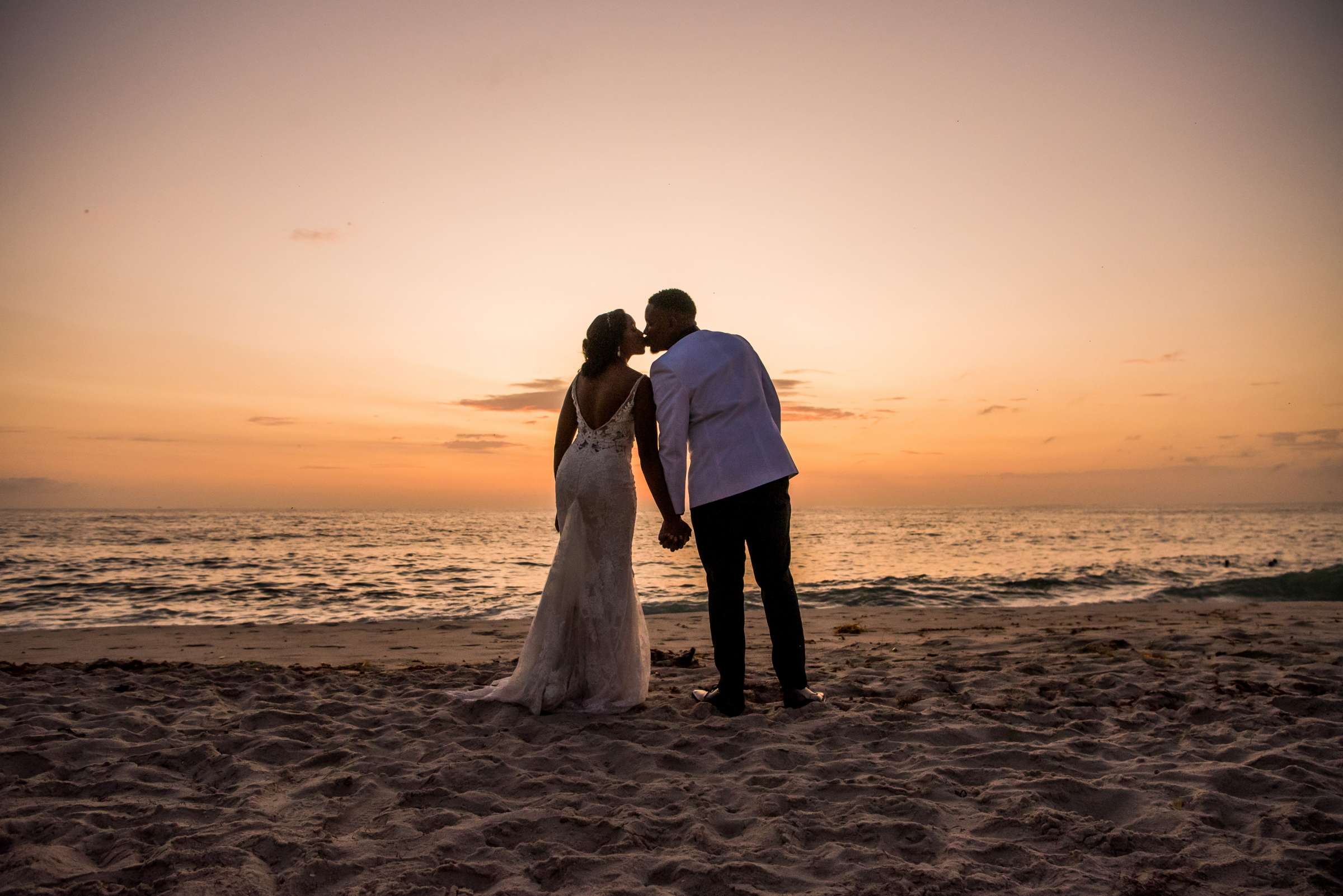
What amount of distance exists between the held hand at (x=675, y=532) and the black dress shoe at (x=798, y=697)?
1048 millimetres

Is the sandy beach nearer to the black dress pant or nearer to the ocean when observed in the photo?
the black dress pant

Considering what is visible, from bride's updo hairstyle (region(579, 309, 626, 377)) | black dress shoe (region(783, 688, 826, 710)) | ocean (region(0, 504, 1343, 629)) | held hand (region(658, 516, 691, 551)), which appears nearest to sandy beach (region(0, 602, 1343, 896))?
black dress shoe (region(783, 688, 826, 710))

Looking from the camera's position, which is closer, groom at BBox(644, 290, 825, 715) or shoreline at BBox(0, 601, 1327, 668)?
groom at BBox(644, 290, 825, 715)

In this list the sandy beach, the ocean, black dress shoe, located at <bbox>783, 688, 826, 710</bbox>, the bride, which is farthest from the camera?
the ocean

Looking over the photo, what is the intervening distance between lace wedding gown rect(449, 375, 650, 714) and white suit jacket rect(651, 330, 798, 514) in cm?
34

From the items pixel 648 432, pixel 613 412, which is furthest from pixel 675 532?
pixel 613 412

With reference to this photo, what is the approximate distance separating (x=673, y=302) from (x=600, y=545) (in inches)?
59.2

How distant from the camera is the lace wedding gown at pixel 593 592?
4.36 metres

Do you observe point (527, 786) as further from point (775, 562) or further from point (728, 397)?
point (728, 397)

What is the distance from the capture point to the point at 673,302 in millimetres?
4438

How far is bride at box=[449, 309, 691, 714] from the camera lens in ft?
14.3

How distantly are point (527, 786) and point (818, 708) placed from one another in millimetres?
1811

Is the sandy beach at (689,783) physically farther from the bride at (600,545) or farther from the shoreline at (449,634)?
the shoreline at (449,634)

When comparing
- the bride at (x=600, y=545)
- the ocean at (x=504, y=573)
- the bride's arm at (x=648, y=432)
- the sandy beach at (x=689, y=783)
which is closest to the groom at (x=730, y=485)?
the bride's arm at (x=648, y=432)
